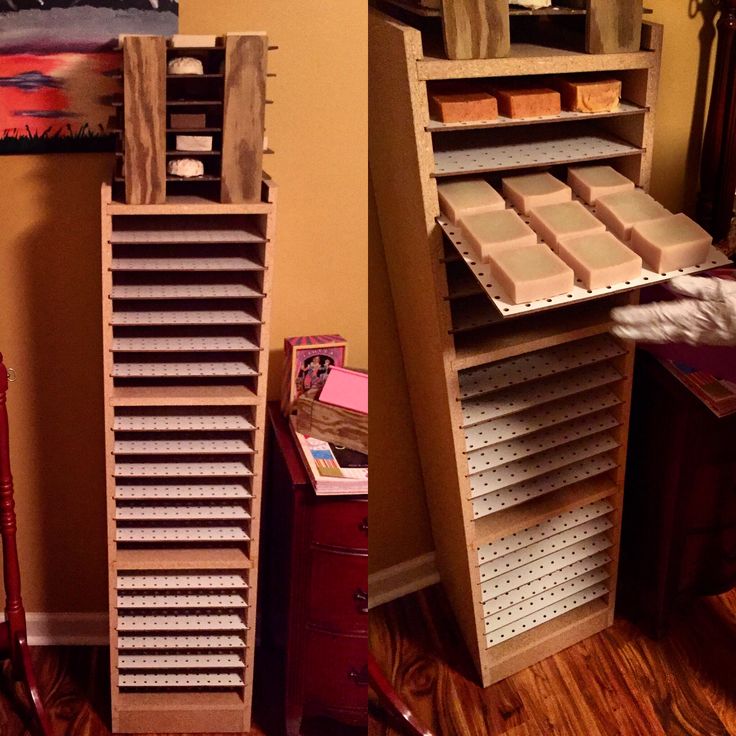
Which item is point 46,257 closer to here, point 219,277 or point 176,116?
point 219,277

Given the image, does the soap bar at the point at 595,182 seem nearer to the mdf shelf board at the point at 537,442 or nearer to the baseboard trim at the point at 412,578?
A: the mdf shelf board at the point at 537,442

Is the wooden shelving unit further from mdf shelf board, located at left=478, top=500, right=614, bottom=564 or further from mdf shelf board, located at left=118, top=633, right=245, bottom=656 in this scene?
mdf shelf board, located at left=478, top=500, right=614, bottom=564

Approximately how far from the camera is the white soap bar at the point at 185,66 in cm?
115

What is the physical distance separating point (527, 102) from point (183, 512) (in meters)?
0.86

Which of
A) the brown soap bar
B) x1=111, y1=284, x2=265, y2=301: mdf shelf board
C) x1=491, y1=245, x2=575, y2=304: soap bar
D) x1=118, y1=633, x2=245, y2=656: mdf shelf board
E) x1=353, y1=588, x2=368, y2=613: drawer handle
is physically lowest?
x1=118, y1=633, x2=245, y2=656: mdf shelf board

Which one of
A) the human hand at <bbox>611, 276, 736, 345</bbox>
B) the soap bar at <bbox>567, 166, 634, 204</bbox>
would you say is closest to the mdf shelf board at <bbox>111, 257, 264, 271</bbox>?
the soap bar at <bbox>567, 166, 634, 204</bbox>

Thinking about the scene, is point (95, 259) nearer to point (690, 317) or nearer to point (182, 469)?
point (182, 469)

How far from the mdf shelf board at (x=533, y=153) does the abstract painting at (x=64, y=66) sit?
52cm

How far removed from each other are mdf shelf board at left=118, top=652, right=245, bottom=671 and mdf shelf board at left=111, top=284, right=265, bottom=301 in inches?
26.8

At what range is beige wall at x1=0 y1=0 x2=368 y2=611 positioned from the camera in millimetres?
1375

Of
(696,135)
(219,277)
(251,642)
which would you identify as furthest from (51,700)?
(696,135)

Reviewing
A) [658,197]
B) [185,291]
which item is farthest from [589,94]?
[185,291]

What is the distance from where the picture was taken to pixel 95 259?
1537mm

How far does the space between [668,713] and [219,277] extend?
1018 millimetres
